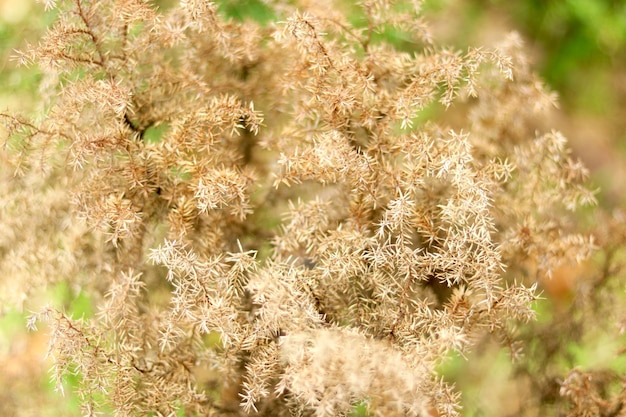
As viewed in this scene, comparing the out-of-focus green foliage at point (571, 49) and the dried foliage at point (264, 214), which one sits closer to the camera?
the dried foliage at point (264, 214)

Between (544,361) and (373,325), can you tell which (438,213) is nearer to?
(373,325)

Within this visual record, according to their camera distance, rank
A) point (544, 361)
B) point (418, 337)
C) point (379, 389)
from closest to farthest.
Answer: point (379, 389), point (418, 337), point (544, 361)

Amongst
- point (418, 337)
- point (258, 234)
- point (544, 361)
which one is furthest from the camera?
point (544, 361)

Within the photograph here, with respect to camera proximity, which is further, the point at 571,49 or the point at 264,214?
the point at 571,49

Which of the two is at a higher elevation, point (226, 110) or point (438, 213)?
point (226, 110)

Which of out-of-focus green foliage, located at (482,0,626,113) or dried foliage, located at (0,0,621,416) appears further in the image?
out-of-focus green foliage, located at (482,0,626,113)

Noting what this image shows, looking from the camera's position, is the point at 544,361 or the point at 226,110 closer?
the point at 226,110

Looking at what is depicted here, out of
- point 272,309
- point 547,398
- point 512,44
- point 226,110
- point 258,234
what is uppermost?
point 512,44

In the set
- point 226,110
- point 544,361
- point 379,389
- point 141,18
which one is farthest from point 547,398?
point 141,18
